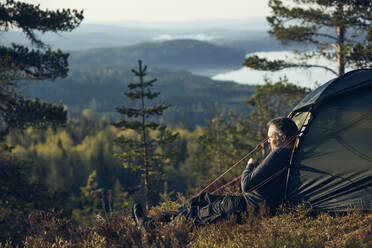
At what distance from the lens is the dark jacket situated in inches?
223

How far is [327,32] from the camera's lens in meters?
17.8

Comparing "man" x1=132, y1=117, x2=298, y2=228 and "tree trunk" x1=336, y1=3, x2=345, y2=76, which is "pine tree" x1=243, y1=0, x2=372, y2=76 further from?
"man" x1=132, y1=117, x2=298, y2=228

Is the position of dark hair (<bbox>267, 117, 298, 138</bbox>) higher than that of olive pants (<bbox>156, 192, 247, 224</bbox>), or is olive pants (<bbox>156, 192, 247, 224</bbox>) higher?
dark hair (<bbox>267, 117, 298, 138</bbox>)

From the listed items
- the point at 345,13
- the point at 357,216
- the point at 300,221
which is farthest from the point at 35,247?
the point at 345,13

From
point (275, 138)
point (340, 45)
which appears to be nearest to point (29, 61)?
point (275, 138)

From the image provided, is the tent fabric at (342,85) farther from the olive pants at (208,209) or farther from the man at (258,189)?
the olive pants at (208,209)

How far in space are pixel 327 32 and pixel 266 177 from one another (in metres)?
14.5

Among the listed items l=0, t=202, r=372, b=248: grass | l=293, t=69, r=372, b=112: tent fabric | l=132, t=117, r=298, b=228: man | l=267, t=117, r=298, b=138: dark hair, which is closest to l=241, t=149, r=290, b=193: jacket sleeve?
l=132, t=117, r=298, b=228: man

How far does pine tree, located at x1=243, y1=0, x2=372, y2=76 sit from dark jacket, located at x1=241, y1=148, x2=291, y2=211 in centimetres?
1090

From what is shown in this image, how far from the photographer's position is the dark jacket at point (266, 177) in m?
5.67

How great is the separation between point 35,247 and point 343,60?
47.6 ft

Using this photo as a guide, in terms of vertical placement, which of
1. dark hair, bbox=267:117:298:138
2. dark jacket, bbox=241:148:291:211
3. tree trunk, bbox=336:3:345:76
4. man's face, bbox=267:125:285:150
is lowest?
dark jacket, bbox=241:148:291:211

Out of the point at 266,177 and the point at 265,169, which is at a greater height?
the point at 265,169

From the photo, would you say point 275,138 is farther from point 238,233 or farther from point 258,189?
point 238,233
